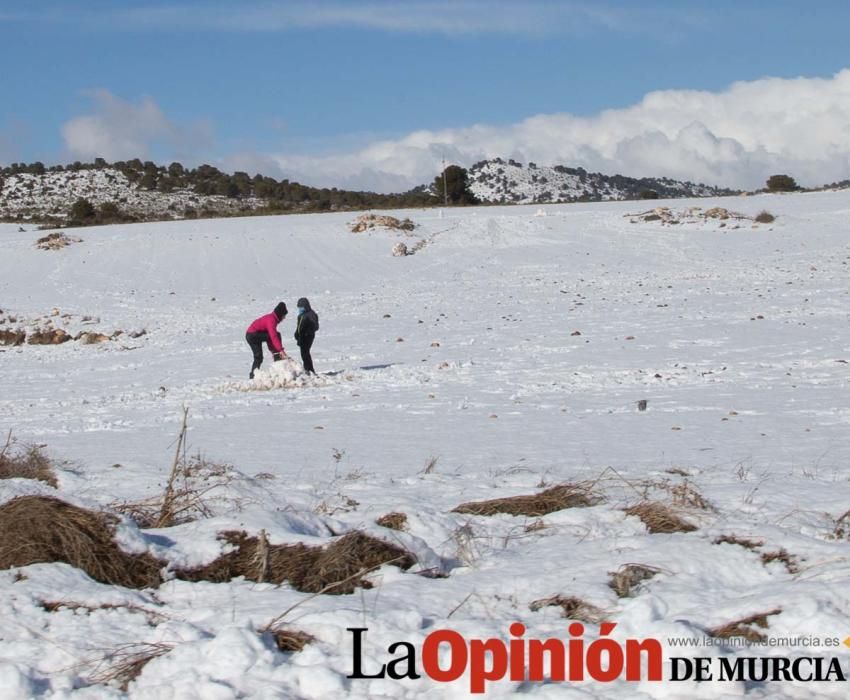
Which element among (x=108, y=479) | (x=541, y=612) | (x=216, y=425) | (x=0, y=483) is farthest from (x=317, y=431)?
(x=541, y=612)

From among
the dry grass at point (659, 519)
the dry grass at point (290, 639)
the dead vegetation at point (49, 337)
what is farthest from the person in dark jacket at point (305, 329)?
the dry grass at point (290, 639)

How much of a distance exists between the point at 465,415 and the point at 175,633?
334 inches

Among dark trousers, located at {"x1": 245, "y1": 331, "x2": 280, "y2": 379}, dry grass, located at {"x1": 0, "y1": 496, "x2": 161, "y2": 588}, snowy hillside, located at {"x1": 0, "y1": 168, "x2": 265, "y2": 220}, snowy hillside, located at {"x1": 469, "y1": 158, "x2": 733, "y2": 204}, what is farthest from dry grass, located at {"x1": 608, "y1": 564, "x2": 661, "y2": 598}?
snowy hillside, located at {"x1": 469, "y1": 158, "x2": 733, "y2": 204}

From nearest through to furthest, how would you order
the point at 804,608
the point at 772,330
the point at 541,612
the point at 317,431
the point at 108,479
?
1. the point at 804,608
2. the point at 541,612
3. the point at 108,479
4. the point at 317,431
5. the point at 772,330

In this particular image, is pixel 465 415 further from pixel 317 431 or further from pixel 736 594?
pixel 736 594

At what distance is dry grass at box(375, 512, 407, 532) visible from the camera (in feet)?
18.8

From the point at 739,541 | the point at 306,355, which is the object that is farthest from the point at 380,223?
the point at 739,541

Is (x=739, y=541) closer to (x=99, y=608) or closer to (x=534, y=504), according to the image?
(x=534, y=504)

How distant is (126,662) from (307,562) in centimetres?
125

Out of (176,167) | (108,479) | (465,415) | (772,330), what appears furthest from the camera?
(176,167)

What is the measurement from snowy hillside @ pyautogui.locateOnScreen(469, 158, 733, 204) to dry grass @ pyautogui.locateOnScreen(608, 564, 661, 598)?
103 m

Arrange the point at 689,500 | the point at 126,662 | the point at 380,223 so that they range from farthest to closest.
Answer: the point at 380,223 → the point at 689,500 → the point at 126,662

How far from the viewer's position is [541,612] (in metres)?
4.40

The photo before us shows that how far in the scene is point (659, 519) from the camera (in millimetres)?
5750
